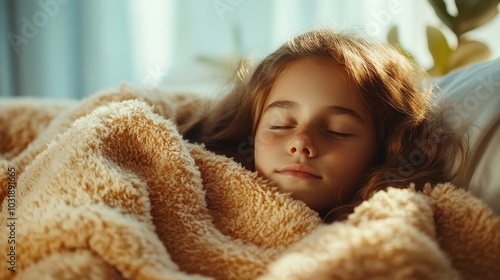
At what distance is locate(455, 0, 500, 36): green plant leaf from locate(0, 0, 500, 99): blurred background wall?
0.61m

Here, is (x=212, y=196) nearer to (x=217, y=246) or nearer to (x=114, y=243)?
(x=217, y=246)

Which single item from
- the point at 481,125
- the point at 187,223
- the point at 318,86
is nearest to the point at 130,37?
the point at 318,86

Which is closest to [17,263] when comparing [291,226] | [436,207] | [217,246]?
[217,246]

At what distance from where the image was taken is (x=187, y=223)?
704 millimetres

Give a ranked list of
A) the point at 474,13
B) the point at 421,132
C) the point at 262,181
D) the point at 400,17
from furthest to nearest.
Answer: the point at 400,17
the point at 474,13
the point at 421,132
the point at 262,181

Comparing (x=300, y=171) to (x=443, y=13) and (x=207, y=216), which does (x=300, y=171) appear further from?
(x=443, y=13)

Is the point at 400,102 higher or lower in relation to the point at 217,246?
higher

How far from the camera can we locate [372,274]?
19.3 inches

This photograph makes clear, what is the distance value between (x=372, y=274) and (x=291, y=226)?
0.23 metres

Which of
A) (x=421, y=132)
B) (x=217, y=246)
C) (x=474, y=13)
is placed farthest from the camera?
(x=474, y=13)

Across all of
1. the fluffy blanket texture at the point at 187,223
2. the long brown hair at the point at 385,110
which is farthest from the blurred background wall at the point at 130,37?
the fluffy blanket texture at the point at 187,223

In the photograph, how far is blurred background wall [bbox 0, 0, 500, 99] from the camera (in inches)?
76.6

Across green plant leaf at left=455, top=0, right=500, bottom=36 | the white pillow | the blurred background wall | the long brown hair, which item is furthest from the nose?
the blurred background wall

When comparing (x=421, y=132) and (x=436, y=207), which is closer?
(x=436, y=207)
